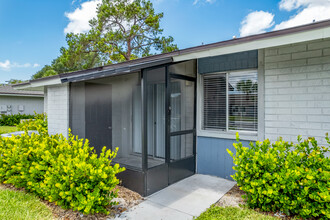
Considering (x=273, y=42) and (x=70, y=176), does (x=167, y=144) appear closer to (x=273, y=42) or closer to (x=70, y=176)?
(x=70, y=176)

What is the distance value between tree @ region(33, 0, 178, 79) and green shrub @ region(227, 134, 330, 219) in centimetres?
1289

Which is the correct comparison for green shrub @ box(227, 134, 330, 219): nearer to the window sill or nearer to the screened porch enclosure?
the window sill

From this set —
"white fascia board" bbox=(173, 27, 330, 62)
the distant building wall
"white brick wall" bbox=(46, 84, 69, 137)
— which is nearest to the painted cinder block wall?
"white fascia board" bbox=(173, 27, 330, 62)

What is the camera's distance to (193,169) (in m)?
5.21

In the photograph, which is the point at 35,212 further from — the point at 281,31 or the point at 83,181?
the point at 281,31

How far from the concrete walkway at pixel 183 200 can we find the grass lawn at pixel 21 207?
4.00 ft

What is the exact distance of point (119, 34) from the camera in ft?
49.8

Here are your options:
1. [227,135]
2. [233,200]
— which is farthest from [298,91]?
[233,200]

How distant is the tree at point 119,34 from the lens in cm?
1495

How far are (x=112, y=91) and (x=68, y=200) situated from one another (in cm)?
277

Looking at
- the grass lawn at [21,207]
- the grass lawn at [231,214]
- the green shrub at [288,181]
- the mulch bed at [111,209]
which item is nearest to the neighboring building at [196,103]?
the mulch bed at [111,209]

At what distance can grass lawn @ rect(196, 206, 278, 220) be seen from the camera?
119 inches

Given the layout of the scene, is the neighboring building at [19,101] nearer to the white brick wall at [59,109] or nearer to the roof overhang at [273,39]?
the white brick wall at [59,109]

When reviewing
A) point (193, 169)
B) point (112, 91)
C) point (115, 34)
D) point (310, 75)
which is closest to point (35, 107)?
point (115, 34)
